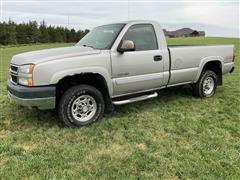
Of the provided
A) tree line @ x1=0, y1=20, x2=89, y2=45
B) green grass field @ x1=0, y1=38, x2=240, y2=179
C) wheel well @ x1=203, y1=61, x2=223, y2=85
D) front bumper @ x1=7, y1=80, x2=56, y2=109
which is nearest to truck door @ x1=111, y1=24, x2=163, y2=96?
green grass field @ x1=0, y1=38, x2=240, y2=179

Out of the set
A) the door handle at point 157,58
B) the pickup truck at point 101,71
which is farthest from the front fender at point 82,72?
the door handle at point 157,58

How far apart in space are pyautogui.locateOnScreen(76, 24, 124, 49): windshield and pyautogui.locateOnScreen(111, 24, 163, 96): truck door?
0.22 metres

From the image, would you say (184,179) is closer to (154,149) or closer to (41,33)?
(154,149)

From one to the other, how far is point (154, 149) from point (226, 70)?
4137mm

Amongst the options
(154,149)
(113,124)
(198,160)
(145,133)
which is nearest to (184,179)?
(198,160)

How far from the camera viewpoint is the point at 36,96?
4508 millimetres

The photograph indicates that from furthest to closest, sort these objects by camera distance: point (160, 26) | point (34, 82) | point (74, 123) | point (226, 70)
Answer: point (226, 70) → point (160, 26) → point (74, 123) → point (34, 82)

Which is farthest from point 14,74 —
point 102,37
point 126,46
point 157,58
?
point 157,58

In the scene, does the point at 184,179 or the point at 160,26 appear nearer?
the point at 184,179

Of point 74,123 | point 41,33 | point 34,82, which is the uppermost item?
point 41,33

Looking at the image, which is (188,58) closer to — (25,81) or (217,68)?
(217,68)

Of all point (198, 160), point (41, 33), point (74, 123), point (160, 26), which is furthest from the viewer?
point (41, 33)

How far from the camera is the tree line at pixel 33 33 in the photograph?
5275 cm

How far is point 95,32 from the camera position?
6082mm
